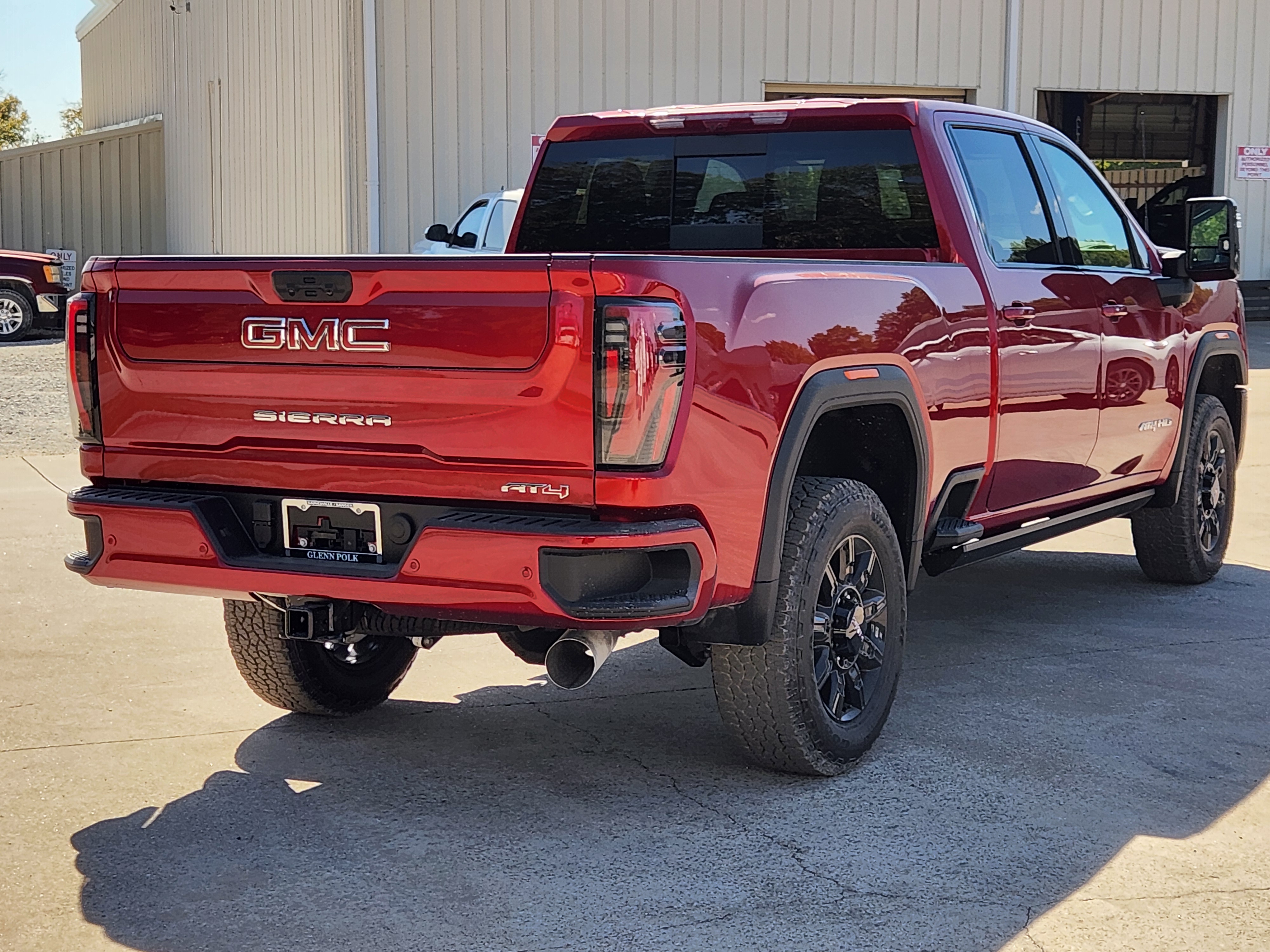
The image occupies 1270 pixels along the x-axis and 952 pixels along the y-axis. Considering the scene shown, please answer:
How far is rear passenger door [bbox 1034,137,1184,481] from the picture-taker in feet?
19.8

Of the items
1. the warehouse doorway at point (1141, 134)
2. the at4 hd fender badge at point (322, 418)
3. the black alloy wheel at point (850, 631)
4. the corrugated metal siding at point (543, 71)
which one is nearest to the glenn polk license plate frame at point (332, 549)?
the at4 hd fender badge at point (322, 418)

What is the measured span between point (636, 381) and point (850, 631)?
132 cm

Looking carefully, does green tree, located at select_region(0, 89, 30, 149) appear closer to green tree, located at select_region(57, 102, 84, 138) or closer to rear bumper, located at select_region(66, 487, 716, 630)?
green tree, located at select_region(57, 102, 84, 138)

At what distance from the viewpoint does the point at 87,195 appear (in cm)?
2786

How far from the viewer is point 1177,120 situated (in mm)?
23297

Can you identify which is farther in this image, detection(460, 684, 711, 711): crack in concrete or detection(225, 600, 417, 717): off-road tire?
detection(460, 684, 711, 711): crack in concrete

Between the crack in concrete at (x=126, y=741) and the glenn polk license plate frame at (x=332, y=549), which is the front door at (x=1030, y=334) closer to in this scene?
the glenn polk license plate frame at (x=332, y=549)

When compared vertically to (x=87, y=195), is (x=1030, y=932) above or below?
below

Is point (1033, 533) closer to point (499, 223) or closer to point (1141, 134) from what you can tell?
point (499, 223)

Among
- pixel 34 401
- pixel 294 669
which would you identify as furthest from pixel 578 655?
pixel 34 401

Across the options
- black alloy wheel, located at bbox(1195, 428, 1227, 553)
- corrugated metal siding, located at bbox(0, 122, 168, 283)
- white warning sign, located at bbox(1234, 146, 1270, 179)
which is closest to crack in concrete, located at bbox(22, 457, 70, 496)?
black alloy wheel, located at bbox(1195, 428, 1227, 553)

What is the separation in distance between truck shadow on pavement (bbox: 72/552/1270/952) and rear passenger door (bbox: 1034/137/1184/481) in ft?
2.92

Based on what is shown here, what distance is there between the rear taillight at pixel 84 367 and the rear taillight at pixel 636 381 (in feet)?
5.03

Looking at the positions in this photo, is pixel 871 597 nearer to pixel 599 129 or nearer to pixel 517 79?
pixel 599 129
